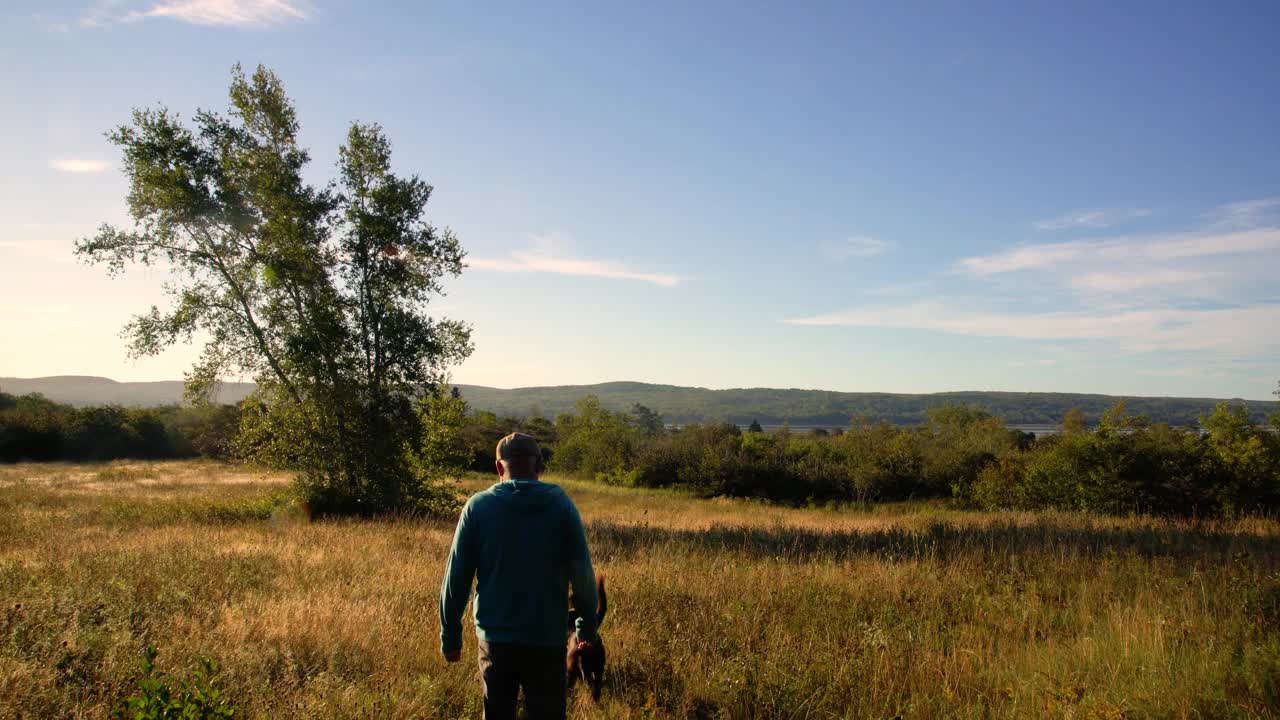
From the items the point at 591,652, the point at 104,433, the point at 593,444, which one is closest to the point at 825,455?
the point at 593,444

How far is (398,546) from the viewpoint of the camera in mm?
11711

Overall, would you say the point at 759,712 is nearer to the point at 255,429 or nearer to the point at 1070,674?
the point at 1070,674

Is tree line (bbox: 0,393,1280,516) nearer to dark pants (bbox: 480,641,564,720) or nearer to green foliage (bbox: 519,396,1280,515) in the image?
green foliage (bbox: 519,396,1280,515)

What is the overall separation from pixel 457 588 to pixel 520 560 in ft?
1.38

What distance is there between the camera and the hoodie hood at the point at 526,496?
139 inches

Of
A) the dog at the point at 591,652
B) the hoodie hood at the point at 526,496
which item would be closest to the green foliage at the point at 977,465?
the dog at the point at 591,652

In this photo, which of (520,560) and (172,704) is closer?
(520,560)

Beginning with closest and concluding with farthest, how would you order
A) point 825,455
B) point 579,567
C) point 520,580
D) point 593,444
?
point 520,580 < point 579,567 < point 825,455 < point 593,444

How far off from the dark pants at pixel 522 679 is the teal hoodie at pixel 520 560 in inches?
2.7

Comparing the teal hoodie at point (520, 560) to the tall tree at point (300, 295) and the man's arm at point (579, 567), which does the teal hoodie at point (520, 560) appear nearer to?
the man's arm at point (579, 567)

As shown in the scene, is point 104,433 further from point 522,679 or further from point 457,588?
point 522,679

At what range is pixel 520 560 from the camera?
352 centimetres

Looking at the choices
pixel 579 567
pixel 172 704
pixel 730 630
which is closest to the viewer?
pixel 579 567

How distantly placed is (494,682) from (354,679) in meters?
2.42
